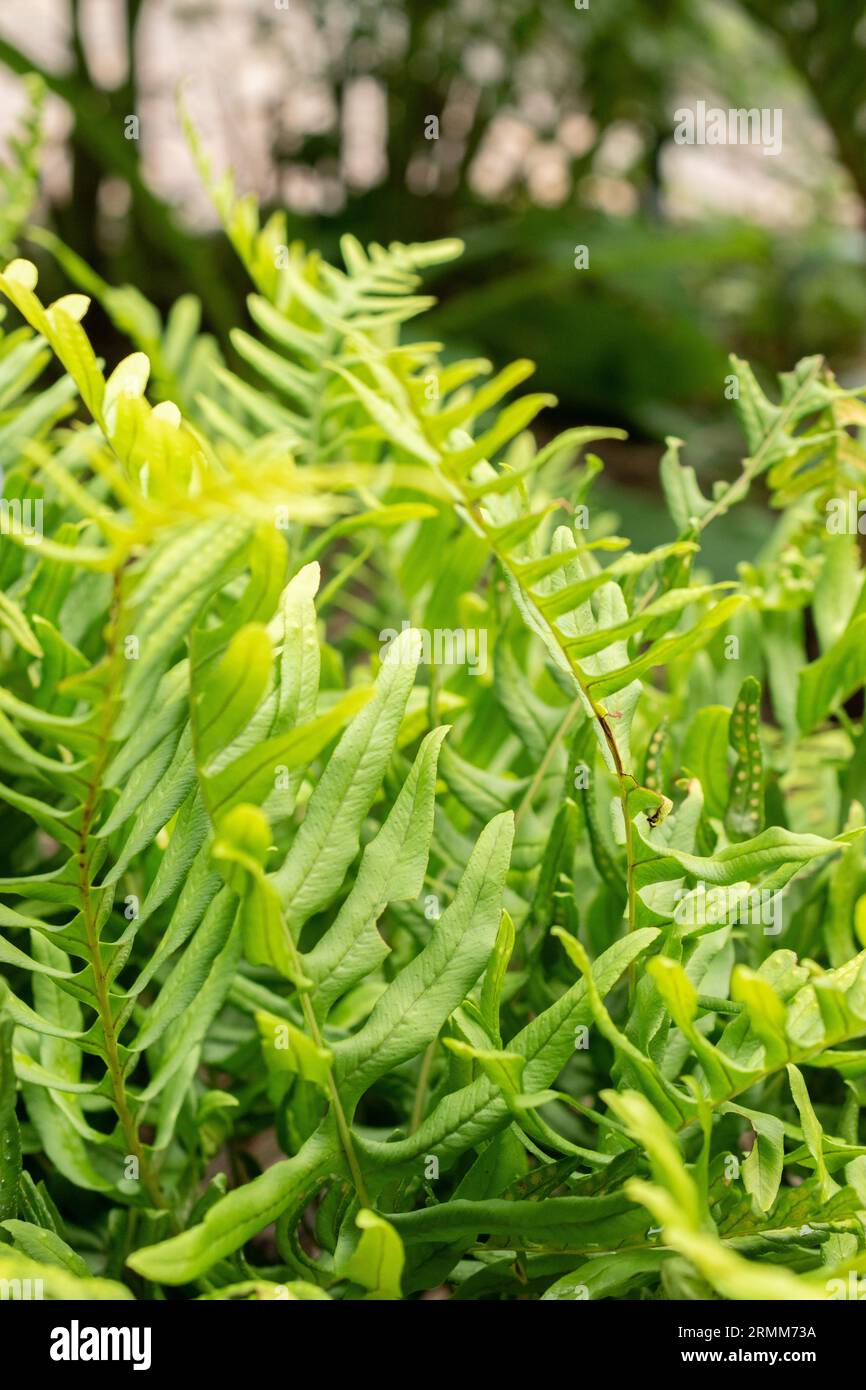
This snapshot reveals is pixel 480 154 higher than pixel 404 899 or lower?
higher

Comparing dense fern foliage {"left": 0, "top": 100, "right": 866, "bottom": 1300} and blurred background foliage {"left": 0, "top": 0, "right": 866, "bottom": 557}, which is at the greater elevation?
blurred background foliage {"left": 0, "top": 0, "right": 866, "bottom": 557}

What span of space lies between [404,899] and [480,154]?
10.1 ft

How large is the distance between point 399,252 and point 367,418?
4.0 inches

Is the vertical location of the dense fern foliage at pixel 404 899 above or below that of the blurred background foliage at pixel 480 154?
below

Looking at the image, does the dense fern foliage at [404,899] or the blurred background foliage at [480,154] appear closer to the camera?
the dense fern foliage at [404,899]

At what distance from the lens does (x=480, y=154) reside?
2992mm

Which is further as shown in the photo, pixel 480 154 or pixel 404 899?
pixel 480 154

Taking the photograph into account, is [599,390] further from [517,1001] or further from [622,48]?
[517,1001]

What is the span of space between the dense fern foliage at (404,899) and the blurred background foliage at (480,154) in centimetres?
218

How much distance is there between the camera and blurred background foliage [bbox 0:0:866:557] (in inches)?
104

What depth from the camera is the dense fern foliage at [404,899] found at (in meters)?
0.23

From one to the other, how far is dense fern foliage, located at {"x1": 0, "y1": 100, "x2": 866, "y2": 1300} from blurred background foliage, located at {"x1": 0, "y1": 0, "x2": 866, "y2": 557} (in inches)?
85.8

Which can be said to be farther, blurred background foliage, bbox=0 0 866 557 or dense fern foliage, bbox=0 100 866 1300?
blurred background foliage, bbox=0 0 866 557

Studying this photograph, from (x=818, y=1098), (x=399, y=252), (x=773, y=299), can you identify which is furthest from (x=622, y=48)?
(x=818, y=1098)
